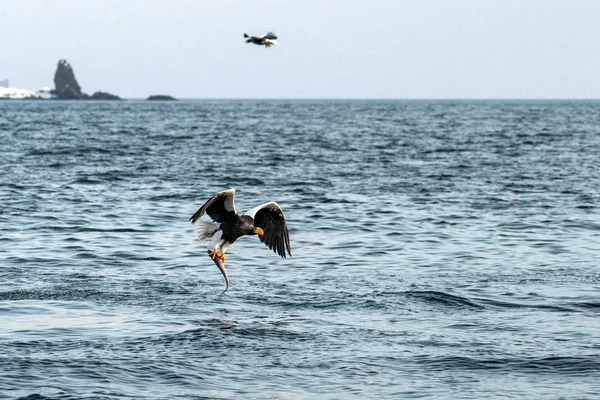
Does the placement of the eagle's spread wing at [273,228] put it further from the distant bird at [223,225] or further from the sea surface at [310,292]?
the sea surface at [310,292]

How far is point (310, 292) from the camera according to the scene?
14.2 meters

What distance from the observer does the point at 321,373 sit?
10.3 m

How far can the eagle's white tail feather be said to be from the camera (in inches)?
539

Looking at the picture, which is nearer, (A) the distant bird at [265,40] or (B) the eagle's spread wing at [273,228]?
(B) the eagle's spread wing at [273,228]

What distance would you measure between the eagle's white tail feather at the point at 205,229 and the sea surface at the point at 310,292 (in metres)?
0.90

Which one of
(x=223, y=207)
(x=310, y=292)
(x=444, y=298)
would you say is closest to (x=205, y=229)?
(x=223, y=207)

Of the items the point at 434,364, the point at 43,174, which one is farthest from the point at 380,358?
the point at 43,174

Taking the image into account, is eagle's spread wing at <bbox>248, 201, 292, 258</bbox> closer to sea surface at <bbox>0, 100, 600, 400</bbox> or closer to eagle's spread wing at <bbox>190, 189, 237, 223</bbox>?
sea surface at <bbox>0, 100, 600, 400</bbox>

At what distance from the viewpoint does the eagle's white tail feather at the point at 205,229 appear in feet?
44.9

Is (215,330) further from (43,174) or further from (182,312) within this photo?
(43,174)

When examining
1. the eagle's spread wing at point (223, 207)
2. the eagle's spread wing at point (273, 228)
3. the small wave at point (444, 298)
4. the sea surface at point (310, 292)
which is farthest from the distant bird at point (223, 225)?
the small wave at point (444, 298)

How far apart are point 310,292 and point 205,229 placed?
5.81 feet

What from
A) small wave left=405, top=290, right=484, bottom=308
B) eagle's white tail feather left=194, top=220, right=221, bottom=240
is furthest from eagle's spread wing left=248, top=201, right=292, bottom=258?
small wave left=405, top=290, right=484, bottom=308

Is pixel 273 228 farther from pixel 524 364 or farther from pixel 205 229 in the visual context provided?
pixel 524 364
